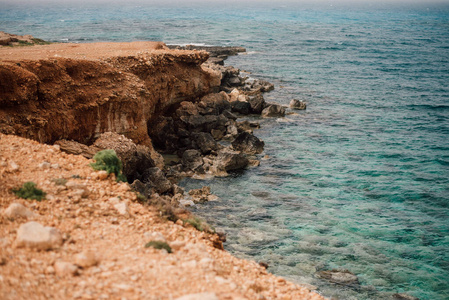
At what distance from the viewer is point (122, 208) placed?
11.3 m

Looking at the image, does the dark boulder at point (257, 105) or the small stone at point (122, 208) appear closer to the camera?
the small stone at point (122, 208)

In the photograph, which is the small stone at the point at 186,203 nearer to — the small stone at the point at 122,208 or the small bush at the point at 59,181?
the small stone at the point at 122,208

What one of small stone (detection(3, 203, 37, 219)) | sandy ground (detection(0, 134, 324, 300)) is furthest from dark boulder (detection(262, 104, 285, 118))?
small stone (detection(3, 203, 37, 219))

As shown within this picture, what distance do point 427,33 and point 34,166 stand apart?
12208 cm

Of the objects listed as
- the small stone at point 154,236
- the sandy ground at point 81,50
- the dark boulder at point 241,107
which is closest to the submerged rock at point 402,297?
the small stone at point 154,236

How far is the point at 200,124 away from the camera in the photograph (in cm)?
3206

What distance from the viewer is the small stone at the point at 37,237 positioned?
8727mm

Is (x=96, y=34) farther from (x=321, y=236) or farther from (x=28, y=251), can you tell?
(x=28, y=251)

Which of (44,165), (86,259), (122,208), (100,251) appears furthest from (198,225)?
(44,165)

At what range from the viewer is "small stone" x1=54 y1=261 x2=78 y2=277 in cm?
822

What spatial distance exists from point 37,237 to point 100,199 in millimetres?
2779

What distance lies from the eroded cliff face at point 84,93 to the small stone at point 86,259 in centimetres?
1032

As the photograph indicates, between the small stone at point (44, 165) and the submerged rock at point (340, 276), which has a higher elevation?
the small stone at point (44, 165)

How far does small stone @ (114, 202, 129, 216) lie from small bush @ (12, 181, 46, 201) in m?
1.94
